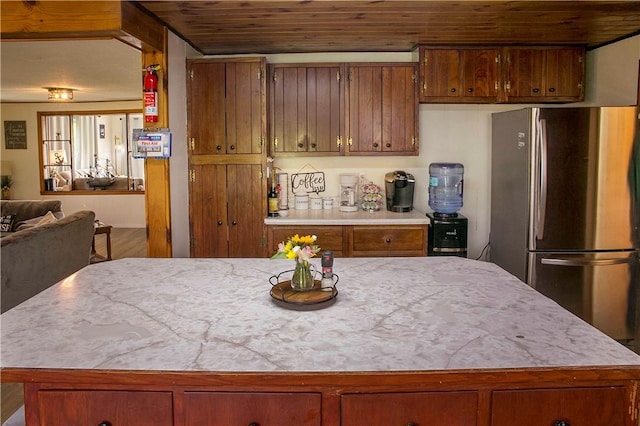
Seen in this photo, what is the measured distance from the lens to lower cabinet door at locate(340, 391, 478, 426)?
135cm

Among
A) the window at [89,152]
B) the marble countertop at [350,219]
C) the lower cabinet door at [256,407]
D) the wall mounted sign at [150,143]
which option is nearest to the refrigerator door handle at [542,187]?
the marble countertop at [350,219]

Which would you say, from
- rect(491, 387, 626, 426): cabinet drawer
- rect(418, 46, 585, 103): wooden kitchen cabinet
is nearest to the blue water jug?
rect(418, 46, 585, 103): wooden kitchen cabinet

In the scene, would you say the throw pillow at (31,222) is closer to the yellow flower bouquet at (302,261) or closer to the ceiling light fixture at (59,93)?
the ceiling light fixture at (59,93)

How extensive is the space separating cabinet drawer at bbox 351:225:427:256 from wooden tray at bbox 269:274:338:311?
2090 mm

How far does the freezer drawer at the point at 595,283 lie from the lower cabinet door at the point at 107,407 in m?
2.99

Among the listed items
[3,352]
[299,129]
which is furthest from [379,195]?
[3,352]

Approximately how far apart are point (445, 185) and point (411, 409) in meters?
3.22

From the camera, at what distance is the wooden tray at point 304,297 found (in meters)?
1.78

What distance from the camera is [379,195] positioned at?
4.52 m

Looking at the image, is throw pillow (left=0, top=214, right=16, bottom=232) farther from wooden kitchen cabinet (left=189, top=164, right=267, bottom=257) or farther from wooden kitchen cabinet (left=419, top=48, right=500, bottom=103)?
wooden kitchen cabinet (left=419, top=48, right=500, bottom=103)

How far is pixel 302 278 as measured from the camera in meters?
1.89

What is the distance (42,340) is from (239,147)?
2.70 metres

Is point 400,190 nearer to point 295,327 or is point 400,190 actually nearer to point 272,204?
point 272,204

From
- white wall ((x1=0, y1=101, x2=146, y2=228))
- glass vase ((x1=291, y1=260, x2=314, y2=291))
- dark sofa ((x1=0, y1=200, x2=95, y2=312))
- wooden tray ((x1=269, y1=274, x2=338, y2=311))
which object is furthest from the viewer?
white wall ((x1=0, y1=101, x2=146, y2=228))
